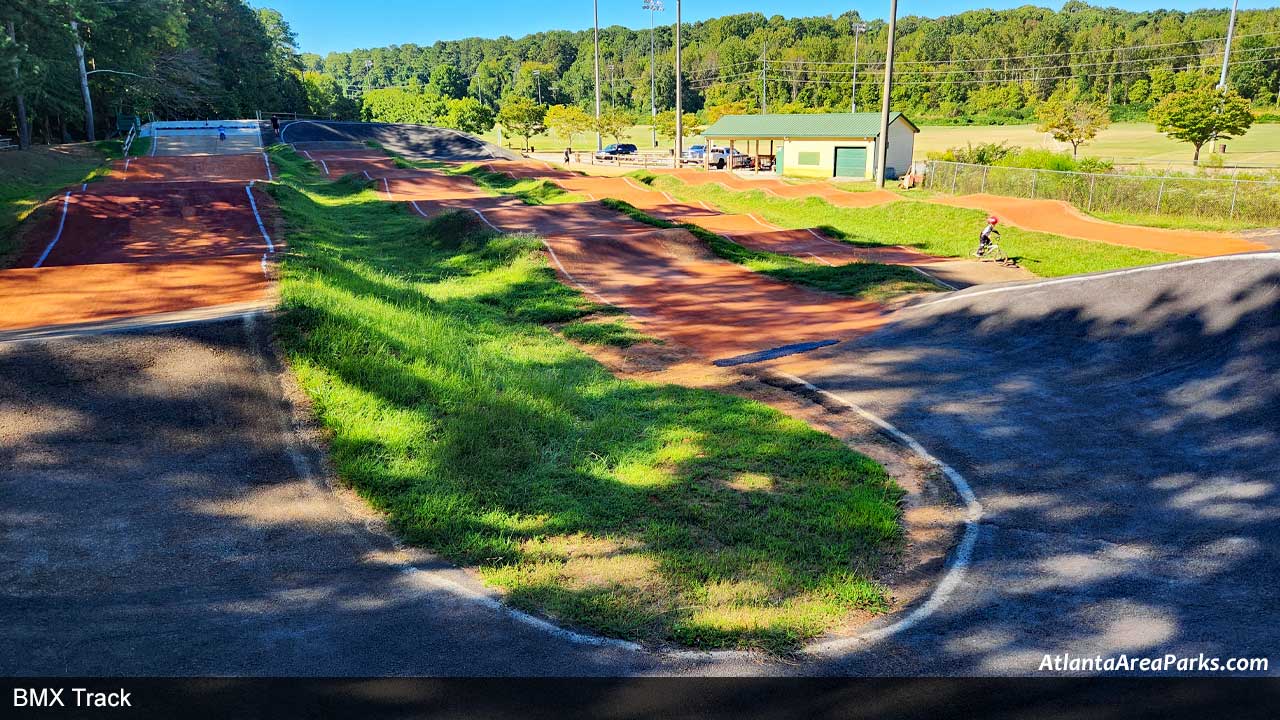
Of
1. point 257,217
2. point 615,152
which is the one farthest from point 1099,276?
point 615,152

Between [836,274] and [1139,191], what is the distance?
1855cm

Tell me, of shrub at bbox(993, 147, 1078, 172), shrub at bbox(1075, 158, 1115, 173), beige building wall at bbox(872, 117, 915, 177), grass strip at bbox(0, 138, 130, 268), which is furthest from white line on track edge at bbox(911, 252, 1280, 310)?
beige building wall at bbox(872, 117, 915, 177)

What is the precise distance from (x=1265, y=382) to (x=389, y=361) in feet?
36.3

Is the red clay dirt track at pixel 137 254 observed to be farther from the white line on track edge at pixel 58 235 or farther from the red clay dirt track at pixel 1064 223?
the red clay dirt track at pixel 1064 223

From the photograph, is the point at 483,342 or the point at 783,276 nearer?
the point at 483,342

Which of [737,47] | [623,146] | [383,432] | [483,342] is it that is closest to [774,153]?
[623,146]

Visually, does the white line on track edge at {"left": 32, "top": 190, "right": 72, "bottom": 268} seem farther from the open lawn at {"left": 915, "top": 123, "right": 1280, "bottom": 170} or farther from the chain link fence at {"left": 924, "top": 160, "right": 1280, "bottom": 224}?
the open lawn at {"left": 915, "top": 123, "right": 1280, "bottom": 170}

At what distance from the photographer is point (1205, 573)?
6375 mm

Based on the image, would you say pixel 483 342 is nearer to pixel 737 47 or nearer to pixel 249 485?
pixel 249 485

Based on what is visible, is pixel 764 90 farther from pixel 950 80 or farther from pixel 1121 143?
pixel 1121 143

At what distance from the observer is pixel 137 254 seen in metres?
21.7

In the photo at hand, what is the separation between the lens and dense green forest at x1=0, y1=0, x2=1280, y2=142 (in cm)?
4781

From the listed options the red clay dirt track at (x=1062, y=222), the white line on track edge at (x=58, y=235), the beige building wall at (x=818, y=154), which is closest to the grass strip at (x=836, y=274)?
the red clay dirt track at (x=1062, y=222)

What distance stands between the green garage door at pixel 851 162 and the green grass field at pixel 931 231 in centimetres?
1395
